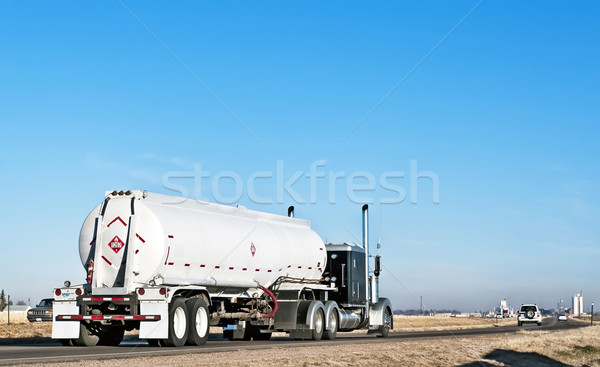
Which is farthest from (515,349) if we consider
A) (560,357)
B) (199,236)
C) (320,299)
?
(199,236)

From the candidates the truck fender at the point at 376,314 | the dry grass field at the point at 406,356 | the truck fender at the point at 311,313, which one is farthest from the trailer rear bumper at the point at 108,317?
the truck fender at the point at 376,314

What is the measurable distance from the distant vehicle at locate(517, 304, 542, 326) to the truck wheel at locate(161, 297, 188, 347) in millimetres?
49777

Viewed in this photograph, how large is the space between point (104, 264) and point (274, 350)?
211 inches

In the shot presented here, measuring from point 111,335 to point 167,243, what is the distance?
382 cm

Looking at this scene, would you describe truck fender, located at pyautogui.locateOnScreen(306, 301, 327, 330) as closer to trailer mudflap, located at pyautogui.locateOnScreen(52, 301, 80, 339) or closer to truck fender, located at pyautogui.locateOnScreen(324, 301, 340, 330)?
truck fender, located at pyautogui.locateOnScreen(324, 301, 340, 330)

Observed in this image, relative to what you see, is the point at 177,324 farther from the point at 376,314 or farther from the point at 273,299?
the point at 376,314

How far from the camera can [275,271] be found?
28.8 metres

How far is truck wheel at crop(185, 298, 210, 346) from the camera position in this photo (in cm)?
2325

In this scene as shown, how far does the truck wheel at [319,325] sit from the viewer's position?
29.3 metres

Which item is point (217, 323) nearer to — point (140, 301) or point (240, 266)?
point (240, 266)

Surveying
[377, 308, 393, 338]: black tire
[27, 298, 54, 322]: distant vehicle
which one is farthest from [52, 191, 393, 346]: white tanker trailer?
[27, 298, 54, 322]: distant vehicle

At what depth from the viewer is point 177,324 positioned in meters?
22.8

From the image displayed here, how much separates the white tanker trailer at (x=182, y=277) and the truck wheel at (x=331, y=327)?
0.25 feet

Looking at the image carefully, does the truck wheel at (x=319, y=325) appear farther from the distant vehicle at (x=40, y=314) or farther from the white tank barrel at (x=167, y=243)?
the distant vehicle at (x=40, y=314)
